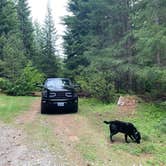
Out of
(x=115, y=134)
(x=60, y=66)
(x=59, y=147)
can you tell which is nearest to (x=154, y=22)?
(x=115, y=134)

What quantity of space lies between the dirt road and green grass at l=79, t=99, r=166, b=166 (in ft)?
1.01

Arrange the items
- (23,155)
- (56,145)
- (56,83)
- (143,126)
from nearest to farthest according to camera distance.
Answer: (23,155)
(56,145)
(143,126)
(56,83)

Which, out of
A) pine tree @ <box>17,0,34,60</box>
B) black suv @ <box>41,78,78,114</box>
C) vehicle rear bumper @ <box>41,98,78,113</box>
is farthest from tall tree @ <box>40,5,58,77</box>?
vehicle rear bumper @ <box>41,98,78,113</box>

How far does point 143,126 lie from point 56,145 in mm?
4313

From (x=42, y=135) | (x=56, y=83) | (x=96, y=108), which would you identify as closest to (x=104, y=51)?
(x=96, y=108)

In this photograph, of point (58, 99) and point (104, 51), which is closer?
point (58, 99)

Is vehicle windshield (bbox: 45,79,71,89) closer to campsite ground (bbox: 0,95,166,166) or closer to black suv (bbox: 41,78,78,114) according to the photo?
black suv (bbox: 41,78,78,114)

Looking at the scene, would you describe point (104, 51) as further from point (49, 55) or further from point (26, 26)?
point (26, 26)

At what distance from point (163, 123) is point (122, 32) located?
12987 mm

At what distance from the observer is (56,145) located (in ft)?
30.7

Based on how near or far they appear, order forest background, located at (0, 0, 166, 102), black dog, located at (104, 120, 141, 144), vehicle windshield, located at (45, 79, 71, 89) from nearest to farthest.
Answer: black dog, located at (104, 120, 141, 144) < forest background, located at (0, 0, 166, 102) < vehicle windshield, located at (45, 79, 71, 89)

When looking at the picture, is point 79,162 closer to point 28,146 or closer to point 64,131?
point 28,146

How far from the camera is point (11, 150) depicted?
8.88m

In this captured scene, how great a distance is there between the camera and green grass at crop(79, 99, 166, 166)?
870 centimetres
